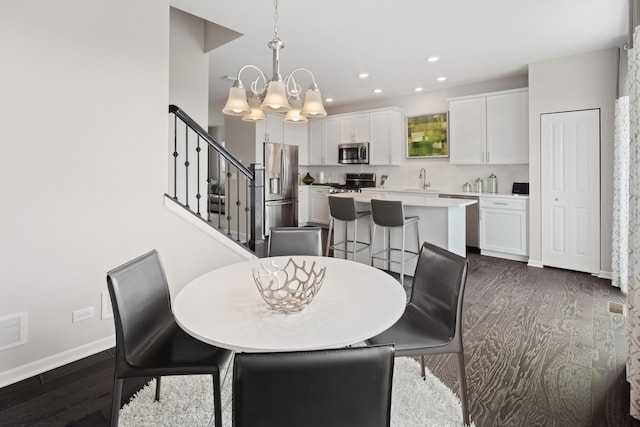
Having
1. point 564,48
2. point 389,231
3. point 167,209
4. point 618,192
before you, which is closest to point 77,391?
point 167,209

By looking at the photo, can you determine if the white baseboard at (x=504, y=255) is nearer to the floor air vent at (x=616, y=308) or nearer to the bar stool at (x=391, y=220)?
the floor air vent at (x=616, y=308)

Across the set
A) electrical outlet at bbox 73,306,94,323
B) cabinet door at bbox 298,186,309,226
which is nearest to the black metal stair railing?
electrical outlet at bbox 73,306,94,323

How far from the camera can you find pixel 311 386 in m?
0.88

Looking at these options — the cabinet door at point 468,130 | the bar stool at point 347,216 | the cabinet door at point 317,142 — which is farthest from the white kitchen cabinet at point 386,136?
the bar stool at point 347,216

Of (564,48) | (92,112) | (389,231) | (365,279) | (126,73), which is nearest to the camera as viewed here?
(365,279)

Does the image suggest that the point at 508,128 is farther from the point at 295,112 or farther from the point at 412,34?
the point at 295,112

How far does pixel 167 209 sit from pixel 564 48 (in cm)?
461

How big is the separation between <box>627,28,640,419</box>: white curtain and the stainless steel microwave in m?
5.23

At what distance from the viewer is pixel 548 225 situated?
459cm

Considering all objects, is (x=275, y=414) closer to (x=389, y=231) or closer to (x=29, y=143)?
(x=29, y=143)

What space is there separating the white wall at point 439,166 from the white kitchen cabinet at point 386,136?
0.15 m

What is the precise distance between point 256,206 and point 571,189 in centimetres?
384

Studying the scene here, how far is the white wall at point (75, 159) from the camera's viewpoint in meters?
2.06

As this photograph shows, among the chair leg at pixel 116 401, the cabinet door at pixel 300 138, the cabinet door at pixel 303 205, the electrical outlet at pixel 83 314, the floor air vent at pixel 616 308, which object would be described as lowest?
the floor air vent at pixel 616 308
